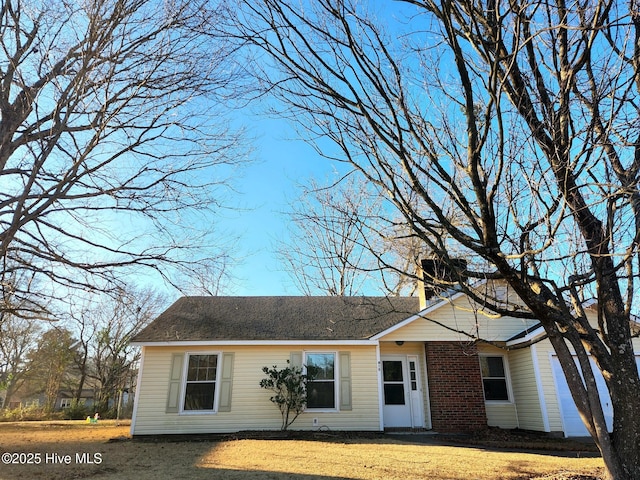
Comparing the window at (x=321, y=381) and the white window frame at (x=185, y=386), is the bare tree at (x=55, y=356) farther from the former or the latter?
the window at (x=321, y=381)

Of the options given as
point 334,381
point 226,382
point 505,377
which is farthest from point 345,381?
point 505,377

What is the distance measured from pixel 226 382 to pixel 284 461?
14.4 ft

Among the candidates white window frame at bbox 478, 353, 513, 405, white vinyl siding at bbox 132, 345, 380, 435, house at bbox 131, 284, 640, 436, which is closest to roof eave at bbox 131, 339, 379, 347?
house at bbox 131, 284, 640, 436

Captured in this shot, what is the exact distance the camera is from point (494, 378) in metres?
11.5

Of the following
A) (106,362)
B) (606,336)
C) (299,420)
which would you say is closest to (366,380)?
(299,420)

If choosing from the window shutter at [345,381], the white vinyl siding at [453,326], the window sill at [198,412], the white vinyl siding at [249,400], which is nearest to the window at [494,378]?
the white vinyl siding at [453,326]

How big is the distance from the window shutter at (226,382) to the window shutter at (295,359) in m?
1.60

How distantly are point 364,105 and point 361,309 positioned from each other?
9429mm

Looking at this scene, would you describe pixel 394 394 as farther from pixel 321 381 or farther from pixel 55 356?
pixel 55 356

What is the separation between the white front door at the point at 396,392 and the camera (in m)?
11.0

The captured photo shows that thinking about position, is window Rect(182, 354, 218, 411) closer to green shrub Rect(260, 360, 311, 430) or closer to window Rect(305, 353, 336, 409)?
green shrub Rect(260, 360, 311, 430)

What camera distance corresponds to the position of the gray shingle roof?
11.0m

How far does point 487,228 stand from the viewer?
391 centimetres

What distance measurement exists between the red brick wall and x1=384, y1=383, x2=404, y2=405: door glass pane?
0.82 meters
